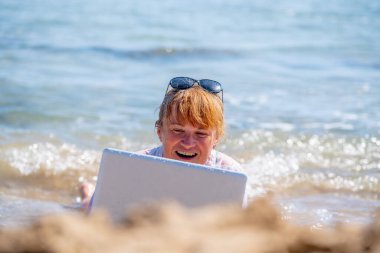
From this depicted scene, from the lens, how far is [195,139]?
460 centimetres

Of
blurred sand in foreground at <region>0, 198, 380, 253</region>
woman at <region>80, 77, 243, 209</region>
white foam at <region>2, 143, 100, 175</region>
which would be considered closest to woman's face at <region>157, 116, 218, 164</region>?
woman at <region>80, 77, 243, 209</region>

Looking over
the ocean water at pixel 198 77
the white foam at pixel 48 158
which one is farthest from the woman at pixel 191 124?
the white foam at pixel 48 158

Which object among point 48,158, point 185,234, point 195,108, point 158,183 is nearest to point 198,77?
point 48,158

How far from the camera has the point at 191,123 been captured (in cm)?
461

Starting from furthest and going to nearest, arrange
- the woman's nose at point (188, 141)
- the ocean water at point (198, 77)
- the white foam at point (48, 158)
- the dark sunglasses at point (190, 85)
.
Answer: the white foam at point (48, 158) < the ocean water at point (198, 77) < the dark sunglasses at point (190, 85) < the woman's nose at point (188, 141)

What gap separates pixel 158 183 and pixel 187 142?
1.39 meters

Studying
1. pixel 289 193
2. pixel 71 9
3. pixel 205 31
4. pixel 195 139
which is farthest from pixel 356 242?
pixel 71 9

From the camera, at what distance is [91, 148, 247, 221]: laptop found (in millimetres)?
3129

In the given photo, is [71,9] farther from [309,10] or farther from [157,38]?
[309,10]

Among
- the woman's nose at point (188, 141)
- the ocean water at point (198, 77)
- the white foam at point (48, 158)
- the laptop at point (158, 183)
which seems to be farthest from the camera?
the white foam at point (48, 158)

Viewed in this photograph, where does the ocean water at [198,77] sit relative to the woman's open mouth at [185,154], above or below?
above

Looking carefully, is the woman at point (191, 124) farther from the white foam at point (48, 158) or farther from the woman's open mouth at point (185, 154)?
the white foam at point (48, 158)

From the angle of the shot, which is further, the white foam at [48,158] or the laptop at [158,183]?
the white foam at [48,158]

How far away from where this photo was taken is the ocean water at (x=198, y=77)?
21.7 ft
